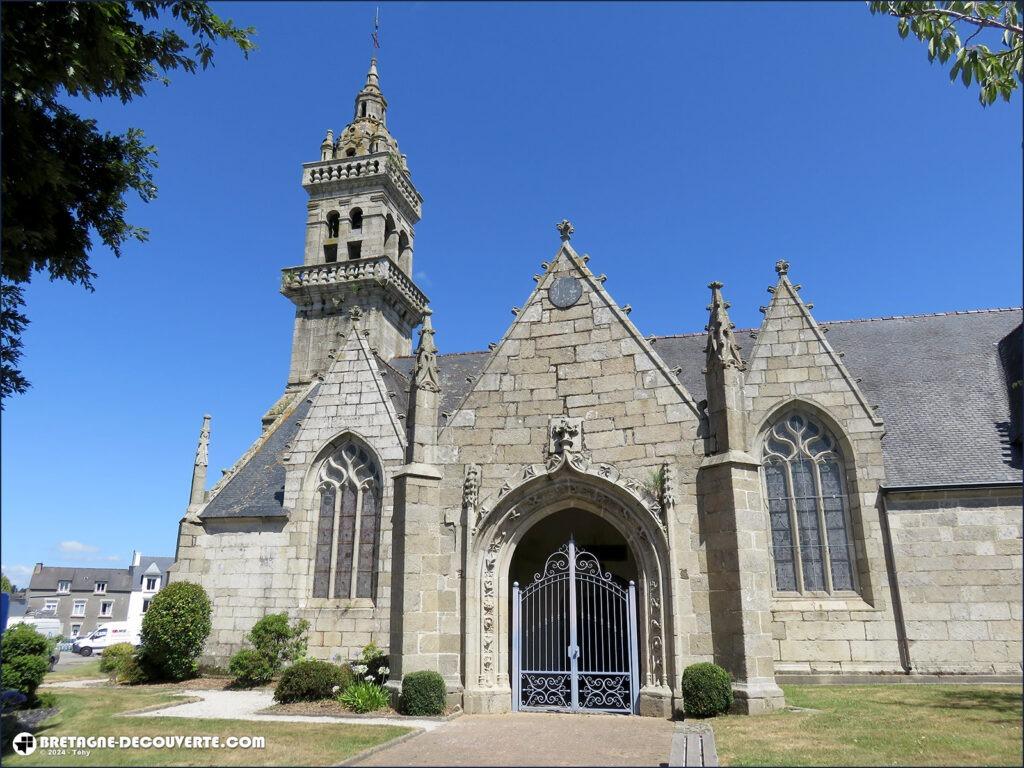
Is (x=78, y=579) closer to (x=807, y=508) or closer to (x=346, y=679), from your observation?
(x=346, y=679)

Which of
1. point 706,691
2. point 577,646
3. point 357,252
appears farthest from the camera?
point 357,252

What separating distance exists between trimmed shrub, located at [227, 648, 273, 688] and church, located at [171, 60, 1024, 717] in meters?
1.40

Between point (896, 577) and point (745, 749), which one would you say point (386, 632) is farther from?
point (896, 577)

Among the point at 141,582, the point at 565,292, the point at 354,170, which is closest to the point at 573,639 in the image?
the point at 565,292

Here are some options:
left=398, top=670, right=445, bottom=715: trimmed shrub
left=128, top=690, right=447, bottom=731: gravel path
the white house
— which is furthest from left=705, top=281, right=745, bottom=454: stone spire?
the white house

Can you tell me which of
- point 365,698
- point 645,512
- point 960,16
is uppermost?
point 960,16

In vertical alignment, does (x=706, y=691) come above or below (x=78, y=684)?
above

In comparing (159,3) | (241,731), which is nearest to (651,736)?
(241,731)

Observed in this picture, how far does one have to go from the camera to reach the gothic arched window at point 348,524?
1780cm

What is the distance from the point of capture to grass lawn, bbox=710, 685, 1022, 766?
782cm

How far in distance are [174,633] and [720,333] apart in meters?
14.9

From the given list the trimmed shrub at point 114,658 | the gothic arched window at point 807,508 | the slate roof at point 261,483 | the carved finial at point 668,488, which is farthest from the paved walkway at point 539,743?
the trimmed shrub at point 114,658

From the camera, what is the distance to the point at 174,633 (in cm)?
1720

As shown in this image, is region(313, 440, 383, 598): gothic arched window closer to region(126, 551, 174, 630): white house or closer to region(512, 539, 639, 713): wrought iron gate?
region(512, 539, 639, 713): wrought iron gate
